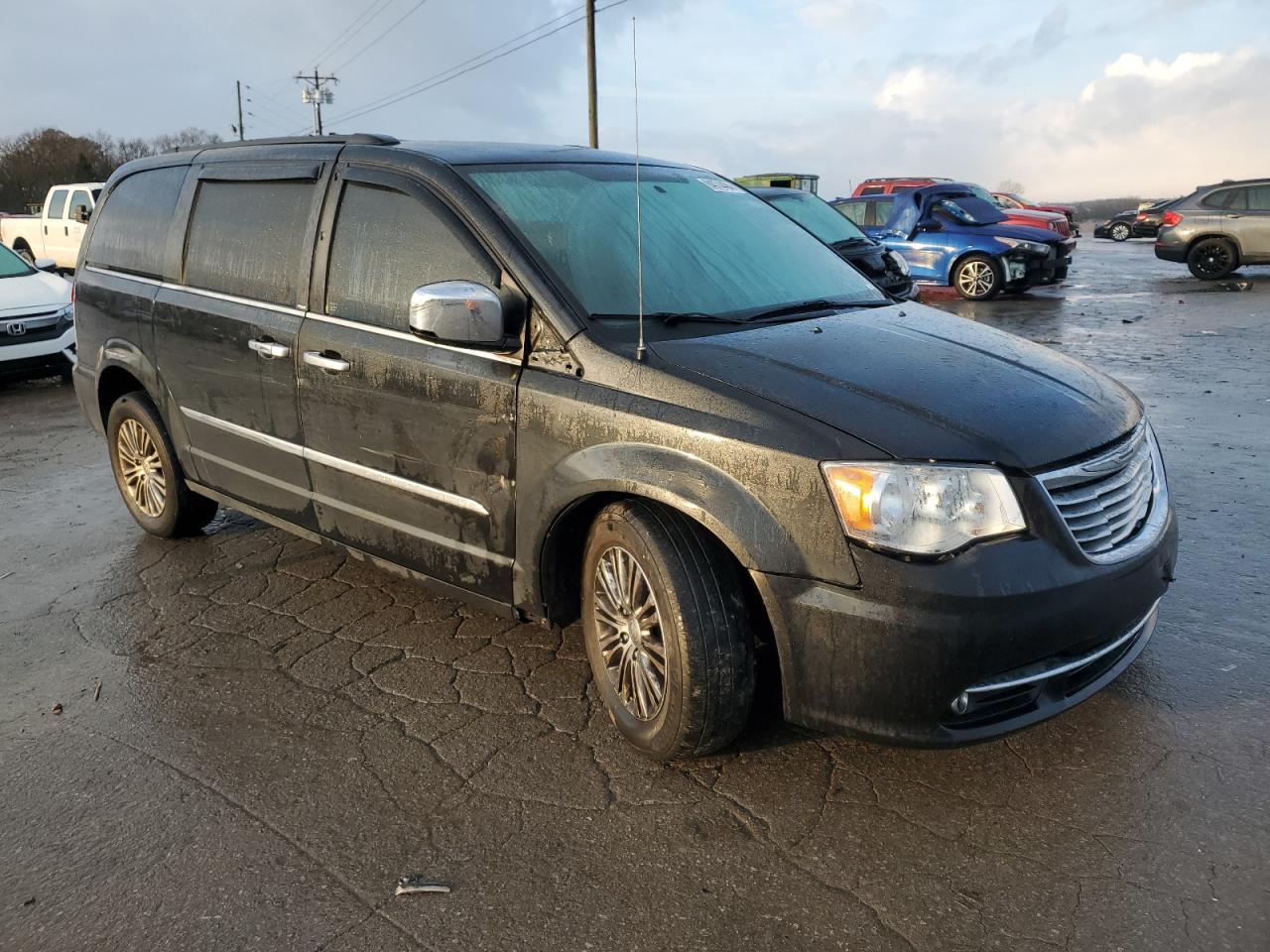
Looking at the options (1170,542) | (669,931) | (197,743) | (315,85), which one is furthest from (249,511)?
(315,85)

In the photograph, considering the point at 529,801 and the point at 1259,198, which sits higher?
the point at 1259,198

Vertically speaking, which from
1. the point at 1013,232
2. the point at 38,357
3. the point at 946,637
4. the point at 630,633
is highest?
the point at 1013,232

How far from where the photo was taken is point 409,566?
3.67 metres

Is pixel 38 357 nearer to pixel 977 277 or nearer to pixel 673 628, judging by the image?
pixel 673 628

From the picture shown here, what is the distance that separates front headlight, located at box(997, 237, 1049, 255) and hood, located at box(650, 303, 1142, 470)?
12768 mm

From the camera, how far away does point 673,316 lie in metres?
3.24

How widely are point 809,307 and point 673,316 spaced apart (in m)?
0.64

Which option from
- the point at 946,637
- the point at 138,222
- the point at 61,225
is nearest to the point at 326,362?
the point at 138,222

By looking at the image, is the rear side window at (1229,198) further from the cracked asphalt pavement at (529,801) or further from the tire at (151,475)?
the tire at (151,475)

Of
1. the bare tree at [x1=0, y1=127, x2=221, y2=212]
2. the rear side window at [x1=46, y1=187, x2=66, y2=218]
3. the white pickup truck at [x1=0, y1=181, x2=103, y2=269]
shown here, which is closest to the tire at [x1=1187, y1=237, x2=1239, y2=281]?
the white pickup truck at [x1=0, y1=181, x2=103, y2=269]

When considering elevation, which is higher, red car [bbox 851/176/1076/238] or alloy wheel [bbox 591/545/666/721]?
red car [bbox 851/176/1076/238]

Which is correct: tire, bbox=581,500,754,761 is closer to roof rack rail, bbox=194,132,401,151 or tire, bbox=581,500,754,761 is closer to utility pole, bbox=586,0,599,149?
roof rack rail, bbox=194,132,401,151

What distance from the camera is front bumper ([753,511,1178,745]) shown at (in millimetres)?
2480

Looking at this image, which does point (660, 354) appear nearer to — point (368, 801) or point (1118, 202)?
point (368, 801)
